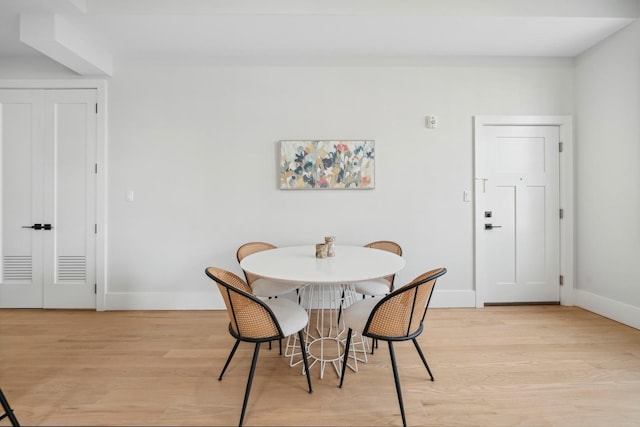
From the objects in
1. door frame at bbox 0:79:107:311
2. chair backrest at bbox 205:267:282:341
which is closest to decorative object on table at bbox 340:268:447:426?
chair backrest at bbox 205:267:282:341

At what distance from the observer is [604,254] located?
2.96 m

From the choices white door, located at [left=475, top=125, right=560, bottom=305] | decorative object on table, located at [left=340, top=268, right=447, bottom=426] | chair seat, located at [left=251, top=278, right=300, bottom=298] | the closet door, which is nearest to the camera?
decorative object on table, located at [left=340, top=268, right=447, bottom=426]

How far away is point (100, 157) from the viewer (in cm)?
314

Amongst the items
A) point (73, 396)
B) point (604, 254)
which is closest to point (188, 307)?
point (73, 396)

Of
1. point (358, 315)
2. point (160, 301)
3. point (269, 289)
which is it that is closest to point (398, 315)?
A: point (358, 315)

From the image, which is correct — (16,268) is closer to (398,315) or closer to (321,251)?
(321,251)

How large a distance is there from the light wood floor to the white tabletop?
753mm

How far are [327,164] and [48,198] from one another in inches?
119

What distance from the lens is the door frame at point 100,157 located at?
3125 mm

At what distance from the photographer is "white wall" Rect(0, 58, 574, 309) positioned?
3164mm

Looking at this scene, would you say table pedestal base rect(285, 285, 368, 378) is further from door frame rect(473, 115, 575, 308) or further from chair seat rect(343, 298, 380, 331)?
door frame rect(473, 115, 575, 308)

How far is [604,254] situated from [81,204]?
5.49 meters

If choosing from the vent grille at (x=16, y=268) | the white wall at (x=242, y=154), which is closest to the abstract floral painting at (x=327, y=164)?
the white wall at (x=242, y=154)

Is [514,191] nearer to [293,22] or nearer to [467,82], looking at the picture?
[467,82]
